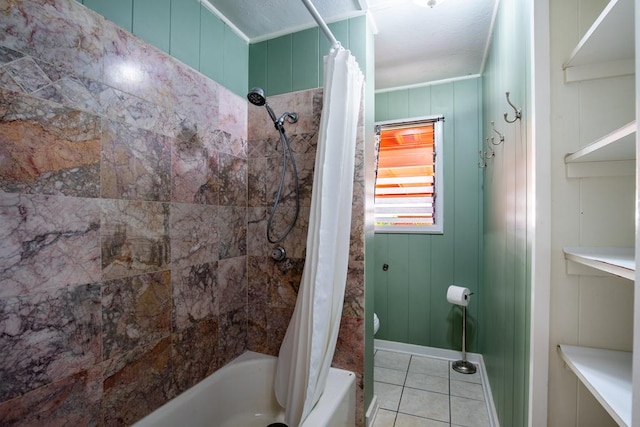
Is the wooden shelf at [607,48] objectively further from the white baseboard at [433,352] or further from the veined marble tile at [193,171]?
the white baseboard at [433,352]

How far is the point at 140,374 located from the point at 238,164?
114 cm

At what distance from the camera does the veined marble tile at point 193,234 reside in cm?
137

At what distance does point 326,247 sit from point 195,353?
2.83 ft

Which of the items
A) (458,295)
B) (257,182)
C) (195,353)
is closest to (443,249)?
(458,295)

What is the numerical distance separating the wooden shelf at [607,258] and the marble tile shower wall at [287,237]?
0.93 metres

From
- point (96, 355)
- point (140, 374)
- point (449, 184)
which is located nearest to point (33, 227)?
point (96, 355)

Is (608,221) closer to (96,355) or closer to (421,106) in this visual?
(96,355)

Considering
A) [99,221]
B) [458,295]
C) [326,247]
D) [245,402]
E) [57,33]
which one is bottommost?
[245,402]

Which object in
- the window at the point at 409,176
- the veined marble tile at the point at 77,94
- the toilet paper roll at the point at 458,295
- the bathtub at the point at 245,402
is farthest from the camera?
the window at the point at 409,176

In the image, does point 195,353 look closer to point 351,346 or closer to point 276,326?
point 276,326

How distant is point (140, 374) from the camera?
1210 millimetres

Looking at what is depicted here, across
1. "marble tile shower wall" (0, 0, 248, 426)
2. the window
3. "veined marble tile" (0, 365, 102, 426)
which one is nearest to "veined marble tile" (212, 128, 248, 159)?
"marble tile shower wall" (0, 0, 248, 426)

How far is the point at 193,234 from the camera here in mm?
1462

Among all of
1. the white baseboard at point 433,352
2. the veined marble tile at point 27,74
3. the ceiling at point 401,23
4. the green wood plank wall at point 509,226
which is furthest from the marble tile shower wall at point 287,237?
the white baseboard at point 433,352
